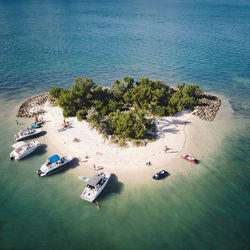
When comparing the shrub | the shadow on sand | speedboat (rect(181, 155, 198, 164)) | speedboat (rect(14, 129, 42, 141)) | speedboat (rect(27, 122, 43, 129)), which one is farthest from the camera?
the shrub

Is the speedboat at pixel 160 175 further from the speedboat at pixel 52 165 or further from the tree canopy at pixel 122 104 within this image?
the speedboat at pixel 52 165

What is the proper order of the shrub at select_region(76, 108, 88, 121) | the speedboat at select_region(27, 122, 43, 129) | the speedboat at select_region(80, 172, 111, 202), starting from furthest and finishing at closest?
the shrub at select_region(76, 108, 88, 121), the speedboat at select_region(27, 122, 43, 129), the speedboat at select_region(80, 172, 111, 202)

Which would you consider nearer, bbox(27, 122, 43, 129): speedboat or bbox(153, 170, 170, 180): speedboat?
bbox(153, 170, 170, 180): speedboat

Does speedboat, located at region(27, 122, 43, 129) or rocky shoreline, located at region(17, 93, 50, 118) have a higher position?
rocky shoreline, located at region(17, 93, 50, 118)

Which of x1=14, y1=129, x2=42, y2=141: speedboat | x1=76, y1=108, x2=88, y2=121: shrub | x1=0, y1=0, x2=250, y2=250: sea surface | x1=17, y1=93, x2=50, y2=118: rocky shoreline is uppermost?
x1=76, y1=108, x2=88, y2=121: shrub

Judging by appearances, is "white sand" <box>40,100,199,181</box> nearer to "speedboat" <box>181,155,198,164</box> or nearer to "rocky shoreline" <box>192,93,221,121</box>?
"speedboat" <box>181,155,198,164</box>

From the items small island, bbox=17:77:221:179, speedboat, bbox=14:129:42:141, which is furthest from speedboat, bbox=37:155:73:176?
speedboat, bbox=14:129:42:141

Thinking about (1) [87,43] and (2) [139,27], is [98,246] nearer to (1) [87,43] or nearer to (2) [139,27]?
(1) [87,43]

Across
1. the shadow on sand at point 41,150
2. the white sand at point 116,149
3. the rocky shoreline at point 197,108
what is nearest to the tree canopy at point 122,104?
the white sand at point 116,149
